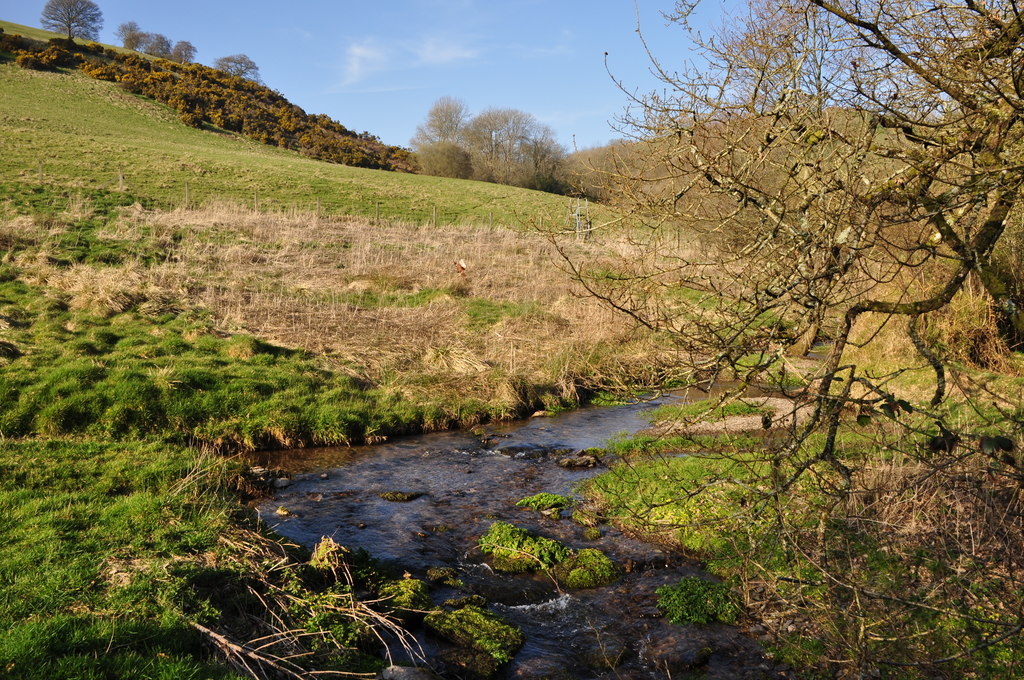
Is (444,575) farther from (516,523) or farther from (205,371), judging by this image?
(205,371)

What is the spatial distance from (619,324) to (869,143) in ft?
42.8

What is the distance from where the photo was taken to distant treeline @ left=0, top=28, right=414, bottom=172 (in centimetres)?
6094

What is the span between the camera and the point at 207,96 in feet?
213

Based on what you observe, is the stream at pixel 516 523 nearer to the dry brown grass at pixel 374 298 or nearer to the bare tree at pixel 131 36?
the dry brown grass at pixel 374 298

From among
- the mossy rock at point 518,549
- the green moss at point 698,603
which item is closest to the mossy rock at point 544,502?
the mossy rock at point 518,549

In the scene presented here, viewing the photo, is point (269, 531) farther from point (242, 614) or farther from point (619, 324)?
point (619, 324)

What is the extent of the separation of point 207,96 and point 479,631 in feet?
232

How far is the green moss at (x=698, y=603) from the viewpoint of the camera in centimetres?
705

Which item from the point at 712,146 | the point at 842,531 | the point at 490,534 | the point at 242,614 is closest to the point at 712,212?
the point at 712,146

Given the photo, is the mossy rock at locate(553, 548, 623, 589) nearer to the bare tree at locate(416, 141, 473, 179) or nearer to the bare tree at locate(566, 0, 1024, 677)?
the bare tree at locate(566, 0, 1024, 677)

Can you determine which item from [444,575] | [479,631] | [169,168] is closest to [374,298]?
[444,575]

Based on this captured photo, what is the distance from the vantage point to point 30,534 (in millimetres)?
6652

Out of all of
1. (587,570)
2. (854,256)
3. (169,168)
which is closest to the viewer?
(854,256)

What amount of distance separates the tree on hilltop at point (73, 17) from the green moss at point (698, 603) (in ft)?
286
